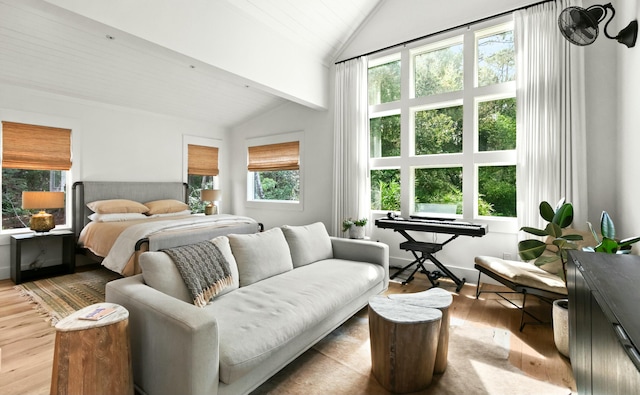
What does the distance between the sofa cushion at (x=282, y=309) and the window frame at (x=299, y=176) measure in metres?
2.67

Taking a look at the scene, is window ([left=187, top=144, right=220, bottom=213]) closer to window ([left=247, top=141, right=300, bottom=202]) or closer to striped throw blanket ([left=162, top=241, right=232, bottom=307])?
window ([left=247, top=141, right=300, bottom=202])

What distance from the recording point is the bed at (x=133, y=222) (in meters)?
3.26

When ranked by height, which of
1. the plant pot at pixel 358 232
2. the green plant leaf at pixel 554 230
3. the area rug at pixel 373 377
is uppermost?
the green plant leaf at pixel 554 230

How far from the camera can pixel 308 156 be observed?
517cm

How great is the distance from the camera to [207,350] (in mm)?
1291

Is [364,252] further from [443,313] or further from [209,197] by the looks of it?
[209,197]

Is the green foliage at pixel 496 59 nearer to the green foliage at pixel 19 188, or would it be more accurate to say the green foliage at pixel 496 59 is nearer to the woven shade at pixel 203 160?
the woven shade at pixel 203 160

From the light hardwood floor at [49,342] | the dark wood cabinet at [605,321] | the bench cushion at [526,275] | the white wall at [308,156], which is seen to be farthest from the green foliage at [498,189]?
the white wall at [308,156]

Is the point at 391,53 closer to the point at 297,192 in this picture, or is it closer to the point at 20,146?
the point at 297,192

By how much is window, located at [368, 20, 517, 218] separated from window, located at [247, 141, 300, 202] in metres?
1.56

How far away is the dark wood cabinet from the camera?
820mm

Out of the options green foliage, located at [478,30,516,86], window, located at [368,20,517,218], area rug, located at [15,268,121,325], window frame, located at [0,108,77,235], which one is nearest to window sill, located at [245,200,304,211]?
window, located at [368,20,517,218]

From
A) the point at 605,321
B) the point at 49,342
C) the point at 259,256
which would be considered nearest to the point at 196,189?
the point at 49,342

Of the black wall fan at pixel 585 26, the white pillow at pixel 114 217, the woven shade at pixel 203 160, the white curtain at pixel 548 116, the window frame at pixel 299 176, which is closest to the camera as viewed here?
the black wall fan at pixel 585 26
